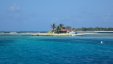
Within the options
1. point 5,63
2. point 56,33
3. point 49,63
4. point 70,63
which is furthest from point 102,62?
point 56,33

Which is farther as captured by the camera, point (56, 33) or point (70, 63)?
point (56, 33)

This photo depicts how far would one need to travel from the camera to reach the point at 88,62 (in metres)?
29.9

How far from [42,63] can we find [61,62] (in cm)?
205

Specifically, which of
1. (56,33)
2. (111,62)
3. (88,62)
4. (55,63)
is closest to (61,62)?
(55,63)

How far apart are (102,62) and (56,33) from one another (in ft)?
392

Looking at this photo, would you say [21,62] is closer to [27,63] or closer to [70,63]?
[27,63]

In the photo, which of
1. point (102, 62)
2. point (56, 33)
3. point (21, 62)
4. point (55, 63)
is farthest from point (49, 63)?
point (56, 33)

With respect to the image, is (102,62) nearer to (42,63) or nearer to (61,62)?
(61,62)

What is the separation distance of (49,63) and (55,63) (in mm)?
623

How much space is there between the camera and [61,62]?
1193 inches

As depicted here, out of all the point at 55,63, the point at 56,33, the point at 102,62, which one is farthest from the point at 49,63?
the point at 56,33

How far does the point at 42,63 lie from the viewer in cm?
2980

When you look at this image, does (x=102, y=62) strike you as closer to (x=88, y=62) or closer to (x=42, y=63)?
(x=88, y=62)

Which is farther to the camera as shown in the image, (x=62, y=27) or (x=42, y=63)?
(x=62, y=27)
